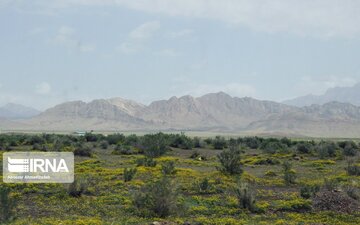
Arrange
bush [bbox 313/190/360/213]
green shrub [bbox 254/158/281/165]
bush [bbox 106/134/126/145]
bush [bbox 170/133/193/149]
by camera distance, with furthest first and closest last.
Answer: bush [bbox 106/134/126/145]
bush [bbox 170/133/193/149]
green shrub [bbox 254/158/281/165]
bush [bbox 313/190/360/213]

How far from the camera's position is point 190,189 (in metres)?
22.0

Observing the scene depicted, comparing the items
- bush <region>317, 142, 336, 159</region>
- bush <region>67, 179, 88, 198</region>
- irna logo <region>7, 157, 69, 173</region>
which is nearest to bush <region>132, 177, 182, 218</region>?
bush <region>67, 179, 88, 198</region>

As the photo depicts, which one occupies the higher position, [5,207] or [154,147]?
[154,147]

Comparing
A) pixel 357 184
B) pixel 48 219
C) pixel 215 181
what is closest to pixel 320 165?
pixel 357 184

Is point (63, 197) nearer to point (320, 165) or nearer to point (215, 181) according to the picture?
point (215, 181)

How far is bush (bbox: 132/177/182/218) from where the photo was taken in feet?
53.3

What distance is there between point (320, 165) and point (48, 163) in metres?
21.0

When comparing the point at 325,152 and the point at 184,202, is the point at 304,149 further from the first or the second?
the point at 184,202

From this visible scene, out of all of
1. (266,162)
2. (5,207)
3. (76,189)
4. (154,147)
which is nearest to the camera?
(5,207)

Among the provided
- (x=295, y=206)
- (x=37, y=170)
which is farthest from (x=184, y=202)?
(x=37, y=170)

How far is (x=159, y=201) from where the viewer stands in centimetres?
1630

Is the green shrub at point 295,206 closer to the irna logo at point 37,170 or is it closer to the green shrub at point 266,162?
the irna logo at point 37,170

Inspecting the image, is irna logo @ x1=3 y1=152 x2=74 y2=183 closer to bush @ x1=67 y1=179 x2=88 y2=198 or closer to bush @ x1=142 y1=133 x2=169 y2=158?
bush @ x1=67 y1=179 x2=88 y2=198

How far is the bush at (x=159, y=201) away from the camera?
16250mm
